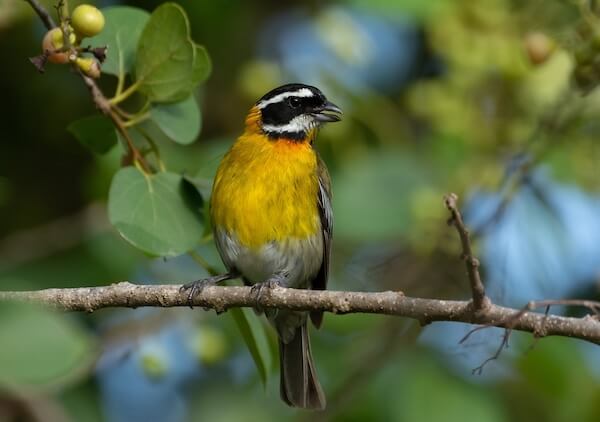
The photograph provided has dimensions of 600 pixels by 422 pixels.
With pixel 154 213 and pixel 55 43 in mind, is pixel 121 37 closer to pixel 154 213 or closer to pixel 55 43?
pixel 55 43

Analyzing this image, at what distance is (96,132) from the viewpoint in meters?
3.94

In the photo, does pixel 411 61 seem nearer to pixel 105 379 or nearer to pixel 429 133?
pixel 429 133

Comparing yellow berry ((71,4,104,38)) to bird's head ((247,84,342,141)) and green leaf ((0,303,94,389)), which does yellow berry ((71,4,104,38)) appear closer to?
green leaf ((0,303,94,389))

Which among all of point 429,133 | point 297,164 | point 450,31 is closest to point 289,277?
point 297,164

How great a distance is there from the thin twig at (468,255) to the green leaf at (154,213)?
4.09 feet

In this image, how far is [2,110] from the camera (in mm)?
7043

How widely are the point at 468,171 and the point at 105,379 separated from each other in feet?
8.98

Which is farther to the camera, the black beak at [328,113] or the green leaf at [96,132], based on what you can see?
the black beak at [328,113]

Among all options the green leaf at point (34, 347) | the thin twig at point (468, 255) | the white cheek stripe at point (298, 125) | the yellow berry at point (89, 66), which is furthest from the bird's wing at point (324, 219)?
the green leaf at point (34, 347)

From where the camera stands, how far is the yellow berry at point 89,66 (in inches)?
135

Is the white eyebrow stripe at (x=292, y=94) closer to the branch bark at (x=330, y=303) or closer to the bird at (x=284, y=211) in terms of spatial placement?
the bird at (x=284, y=211)

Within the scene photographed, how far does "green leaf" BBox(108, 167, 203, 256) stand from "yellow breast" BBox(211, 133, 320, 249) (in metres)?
1.16

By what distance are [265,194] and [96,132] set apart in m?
1.37

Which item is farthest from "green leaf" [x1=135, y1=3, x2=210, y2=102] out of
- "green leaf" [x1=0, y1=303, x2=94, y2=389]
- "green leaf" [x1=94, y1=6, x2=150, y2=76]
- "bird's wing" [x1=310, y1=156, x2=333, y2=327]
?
"green leaf" [x1=0, y1=303, x2=94, y2=389]
